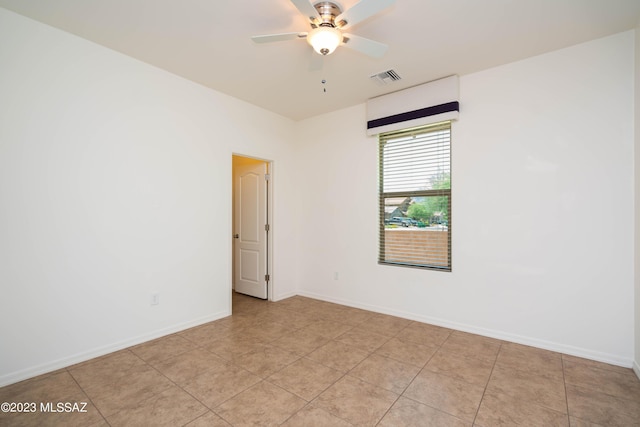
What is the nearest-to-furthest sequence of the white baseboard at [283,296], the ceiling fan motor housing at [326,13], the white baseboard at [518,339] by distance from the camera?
the ceiling fan motor housing at [326,13] < the white baseboard at [518,339] < the white baseboard at [283,296]

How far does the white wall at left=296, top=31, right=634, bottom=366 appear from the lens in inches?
101

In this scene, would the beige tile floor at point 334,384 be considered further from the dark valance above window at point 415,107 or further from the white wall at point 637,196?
the dark valance above window at point 415,107

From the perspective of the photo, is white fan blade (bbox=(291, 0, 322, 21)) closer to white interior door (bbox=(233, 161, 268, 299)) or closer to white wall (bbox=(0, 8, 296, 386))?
white wall (bbox=(0, 8, 296, 386))

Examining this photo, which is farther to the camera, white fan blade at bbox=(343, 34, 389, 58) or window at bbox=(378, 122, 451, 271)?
window at bbox=(378, 122, 451, 271)

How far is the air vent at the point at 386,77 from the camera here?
3248 millimetres

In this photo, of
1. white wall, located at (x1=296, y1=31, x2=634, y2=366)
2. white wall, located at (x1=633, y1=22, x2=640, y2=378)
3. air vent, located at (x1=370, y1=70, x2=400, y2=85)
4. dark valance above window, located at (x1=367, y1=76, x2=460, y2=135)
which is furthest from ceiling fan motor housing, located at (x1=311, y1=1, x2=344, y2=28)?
white wall, located at (x1=633, y1=22, x2=640, y2=378)

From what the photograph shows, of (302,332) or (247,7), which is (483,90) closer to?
(247,7)

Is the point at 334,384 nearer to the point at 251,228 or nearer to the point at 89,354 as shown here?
the point at 89,354

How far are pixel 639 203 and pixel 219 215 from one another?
413cm

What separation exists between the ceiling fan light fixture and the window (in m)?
1.86

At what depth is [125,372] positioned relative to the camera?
244cm

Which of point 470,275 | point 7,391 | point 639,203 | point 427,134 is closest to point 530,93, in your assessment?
point 427,134

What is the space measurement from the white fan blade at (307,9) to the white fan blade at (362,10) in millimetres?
164

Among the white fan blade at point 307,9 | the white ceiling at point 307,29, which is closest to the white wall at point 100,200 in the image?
the white ceiling at point 307,29
